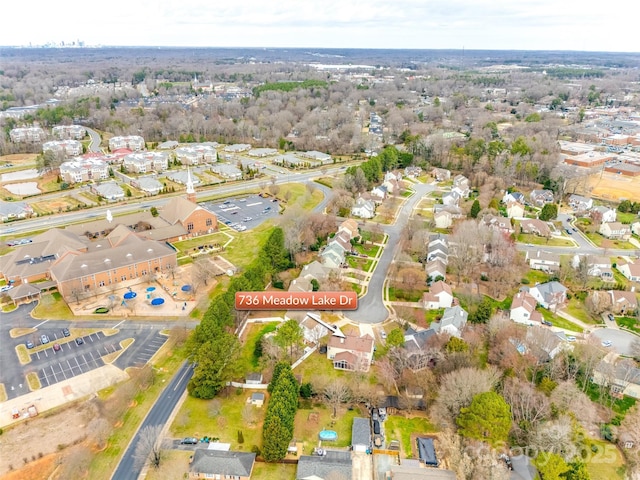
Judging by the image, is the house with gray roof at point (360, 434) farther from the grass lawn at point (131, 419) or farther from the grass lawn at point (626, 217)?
the grass lawn at point (626, 217)

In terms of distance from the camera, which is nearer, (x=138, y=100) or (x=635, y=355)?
(x=635, y=355)

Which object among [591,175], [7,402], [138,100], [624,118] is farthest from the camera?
[138,100]

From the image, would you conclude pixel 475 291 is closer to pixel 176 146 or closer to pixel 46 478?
pixel 46 478

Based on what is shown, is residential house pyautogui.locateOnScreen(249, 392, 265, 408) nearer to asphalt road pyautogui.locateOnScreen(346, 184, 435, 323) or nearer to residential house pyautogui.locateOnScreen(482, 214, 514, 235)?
asphalt road pyautogui.locateOnScreen(346, 184, 435, 323)

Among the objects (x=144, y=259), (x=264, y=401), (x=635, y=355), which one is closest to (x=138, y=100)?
(x=144, y=259)

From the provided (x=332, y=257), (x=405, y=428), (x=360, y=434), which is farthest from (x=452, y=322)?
(x=332, y=257)

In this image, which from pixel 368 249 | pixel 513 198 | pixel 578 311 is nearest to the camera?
pixel 578 311

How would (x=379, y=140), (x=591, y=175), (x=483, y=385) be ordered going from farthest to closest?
(x=379, y=140)
(x=591, y=175)
(x=483, y=385)

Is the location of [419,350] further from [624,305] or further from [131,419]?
[624,305]
